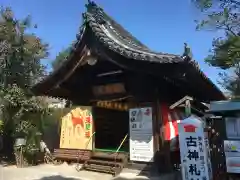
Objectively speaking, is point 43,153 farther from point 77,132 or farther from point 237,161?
point 237,161

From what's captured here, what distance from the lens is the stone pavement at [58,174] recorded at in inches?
361

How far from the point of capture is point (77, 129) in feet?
38.8

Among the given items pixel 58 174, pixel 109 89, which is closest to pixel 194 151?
pixel 109 89

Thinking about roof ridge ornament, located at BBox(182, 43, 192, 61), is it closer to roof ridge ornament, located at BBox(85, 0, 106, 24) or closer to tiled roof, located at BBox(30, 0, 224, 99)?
tiled roof, located at BBox(30, 0, 224, 99)

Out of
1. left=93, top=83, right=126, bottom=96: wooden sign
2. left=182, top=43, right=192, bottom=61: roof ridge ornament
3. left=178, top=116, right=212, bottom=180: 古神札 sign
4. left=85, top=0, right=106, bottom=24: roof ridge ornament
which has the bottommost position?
left=178, top=116, right=212, bottom=180: 古神札 sign

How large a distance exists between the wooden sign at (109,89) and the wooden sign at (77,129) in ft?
2.78

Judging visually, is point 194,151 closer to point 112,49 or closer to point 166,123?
point 166,123

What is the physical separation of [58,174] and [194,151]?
5461 millimetres

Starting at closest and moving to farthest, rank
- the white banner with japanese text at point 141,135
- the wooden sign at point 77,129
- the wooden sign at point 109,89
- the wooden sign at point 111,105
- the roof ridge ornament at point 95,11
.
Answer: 1. the white banner with japanese text at point 141,135
2. the wooden sign at point 109,89
3. the roof ridge ornament at point 95,11
4. the wooden sign at point 77,129
5. the wooden sign at point 111,105

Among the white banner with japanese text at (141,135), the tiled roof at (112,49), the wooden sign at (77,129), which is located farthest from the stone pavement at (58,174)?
the tiled roof at (112,49)

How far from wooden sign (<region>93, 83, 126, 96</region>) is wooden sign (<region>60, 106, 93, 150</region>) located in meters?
0.85

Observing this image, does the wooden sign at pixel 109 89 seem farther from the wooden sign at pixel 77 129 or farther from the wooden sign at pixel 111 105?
the wooden sign at pixel 77 129

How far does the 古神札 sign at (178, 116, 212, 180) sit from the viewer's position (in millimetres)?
6957

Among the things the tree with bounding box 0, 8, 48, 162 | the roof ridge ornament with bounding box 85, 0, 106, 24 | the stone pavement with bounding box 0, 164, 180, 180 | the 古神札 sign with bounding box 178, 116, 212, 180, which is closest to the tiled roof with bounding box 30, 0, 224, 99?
the roof ridge ornament with bounding box 85, 0, 106, 24
